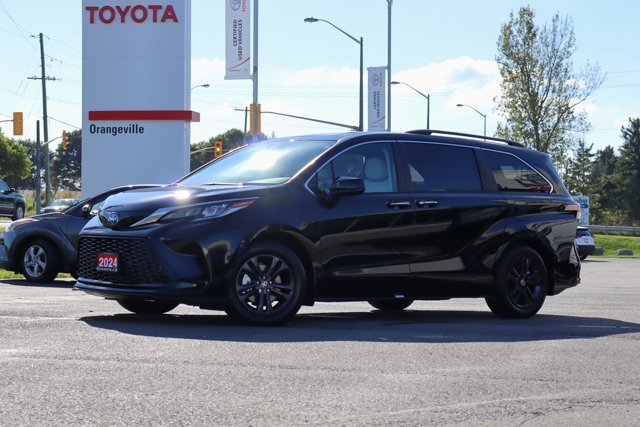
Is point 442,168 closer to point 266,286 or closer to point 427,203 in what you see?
point 427,203

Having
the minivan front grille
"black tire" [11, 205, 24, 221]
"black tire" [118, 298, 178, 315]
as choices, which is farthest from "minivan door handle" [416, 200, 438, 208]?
"black tire" [11, 205, 24, 221]

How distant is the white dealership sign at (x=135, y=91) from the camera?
88.0ft

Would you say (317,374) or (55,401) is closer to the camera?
(55,401)

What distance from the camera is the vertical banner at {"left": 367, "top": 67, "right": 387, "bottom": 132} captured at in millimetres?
52875

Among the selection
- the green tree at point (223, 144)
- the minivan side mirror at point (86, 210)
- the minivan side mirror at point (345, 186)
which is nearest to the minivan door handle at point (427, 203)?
the minivan side mirror at point (345, 186)

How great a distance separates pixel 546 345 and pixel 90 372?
3741 mm

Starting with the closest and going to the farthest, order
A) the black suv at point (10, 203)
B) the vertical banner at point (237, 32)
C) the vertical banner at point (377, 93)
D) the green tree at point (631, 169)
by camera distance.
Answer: the vertical banner at point (237, 32)
the black suv at point (10, 203)
the vertical banner at point (377, 93)
the green tree at point (631, 169)

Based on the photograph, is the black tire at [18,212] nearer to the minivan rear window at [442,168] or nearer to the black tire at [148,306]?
the black tire at [148,306]

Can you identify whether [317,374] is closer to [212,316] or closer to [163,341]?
[163,341]

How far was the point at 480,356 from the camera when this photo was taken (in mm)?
7918

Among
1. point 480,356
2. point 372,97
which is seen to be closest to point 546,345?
point 480,356

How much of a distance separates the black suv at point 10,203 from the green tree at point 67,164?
88.7 metres

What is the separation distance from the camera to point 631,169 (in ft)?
400

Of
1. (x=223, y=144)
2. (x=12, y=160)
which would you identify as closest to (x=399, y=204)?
(x=12, y=160)
